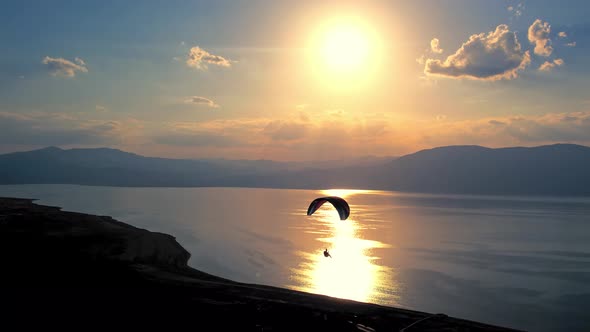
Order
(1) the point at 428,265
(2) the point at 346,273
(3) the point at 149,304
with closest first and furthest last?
1. (3) the point at 149,304
2. (2) the point at 346,273
3. (1) the point at 428,265

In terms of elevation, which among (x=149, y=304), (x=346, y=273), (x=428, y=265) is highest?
(x=149, y=304)

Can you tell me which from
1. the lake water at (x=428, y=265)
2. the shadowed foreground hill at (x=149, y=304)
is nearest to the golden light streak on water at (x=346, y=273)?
the lake water at (x=428, y=265)

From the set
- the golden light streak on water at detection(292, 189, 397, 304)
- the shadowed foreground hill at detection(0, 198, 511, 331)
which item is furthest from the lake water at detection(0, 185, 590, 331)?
the shadowed foreground hill at detection(0, 198, 511, 331)

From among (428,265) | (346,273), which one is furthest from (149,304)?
(428,265)

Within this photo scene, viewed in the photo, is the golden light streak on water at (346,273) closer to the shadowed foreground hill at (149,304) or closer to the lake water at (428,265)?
the lake water at (428,265)

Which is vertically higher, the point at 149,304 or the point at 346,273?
the point at 149,304

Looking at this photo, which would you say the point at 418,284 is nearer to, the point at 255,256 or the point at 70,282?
the point at 255,256

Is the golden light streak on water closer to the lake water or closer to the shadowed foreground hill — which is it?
the lake water

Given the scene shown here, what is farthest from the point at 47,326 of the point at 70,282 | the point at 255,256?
the point at 255,256

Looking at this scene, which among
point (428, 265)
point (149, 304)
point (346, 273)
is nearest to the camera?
point (149, 304)

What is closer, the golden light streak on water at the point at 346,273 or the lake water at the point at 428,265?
the lake water at the point at 428,265

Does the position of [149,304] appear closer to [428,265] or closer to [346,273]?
[346,273]

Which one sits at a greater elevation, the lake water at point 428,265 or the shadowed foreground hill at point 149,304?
the shadowed foreground hill at point 149,304

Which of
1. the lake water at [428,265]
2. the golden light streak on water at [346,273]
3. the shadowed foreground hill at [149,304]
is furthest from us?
the golden light streak on water at [346,273]
